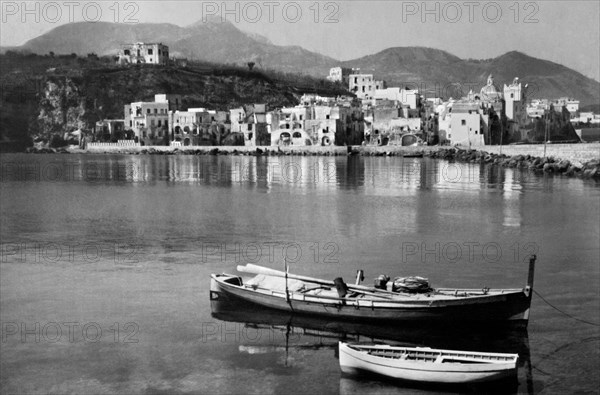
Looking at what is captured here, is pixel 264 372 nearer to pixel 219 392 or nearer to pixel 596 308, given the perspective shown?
pixel 219 392

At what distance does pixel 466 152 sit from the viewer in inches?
2616

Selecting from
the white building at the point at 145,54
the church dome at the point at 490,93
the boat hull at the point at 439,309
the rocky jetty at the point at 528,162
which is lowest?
the boat hull at the point at 439,309

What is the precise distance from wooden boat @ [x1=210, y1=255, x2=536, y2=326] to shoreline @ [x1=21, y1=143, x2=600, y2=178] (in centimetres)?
3356

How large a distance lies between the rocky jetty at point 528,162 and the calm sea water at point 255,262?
8034mm

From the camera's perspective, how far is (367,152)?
7569 centimetres

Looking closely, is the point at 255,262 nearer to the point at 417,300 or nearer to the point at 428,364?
the point at 417,300

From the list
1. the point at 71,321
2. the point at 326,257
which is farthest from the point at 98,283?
the point at 326,257

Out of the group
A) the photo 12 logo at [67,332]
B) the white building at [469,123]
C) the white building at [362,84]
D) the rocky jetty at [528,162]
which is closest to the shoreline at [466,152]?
the rocky jetty at [528,162]

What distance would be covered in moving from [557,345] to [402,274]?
530cm

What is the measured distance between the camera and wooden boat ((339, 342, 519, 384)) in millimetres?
10938

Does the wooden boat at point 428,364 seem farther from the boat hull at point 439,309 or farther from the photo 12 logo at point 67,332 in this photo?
the photo 12 logo at point 67,332

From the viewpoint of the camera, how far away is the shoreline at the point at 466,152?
48719mm

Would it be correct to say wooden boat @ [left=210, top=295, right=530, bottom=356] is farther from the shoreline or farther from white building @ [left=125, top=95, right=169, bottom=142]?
white building @ [left=125, top=95, right=169, bottom=142]

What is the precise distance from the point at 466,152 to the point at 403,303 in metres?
54.9
